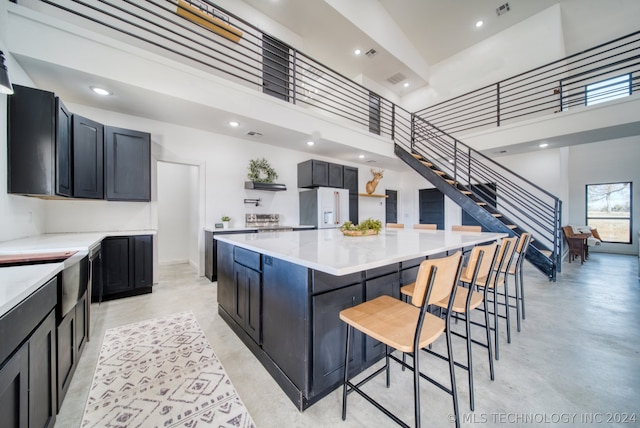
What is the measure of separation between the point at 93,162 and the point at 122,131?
1.88 ft

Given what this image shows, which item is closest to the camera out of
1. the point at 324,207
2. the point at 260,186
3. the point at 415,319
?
the point at 415,319

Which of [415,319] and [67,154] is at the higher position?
[67,154]

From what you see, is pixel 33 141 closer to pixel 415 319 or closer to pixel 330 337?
pixel 330 337

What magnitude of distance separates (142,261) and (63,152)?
1.64m

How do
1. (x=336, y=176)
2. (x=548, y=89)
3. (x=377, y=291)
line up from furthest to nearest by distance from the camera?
(x=336, y=176), (x=548, y=89), (x=377, y=291)

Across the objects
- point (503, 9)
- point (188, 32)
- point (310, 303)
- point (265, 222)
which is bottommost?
point (310, 303)

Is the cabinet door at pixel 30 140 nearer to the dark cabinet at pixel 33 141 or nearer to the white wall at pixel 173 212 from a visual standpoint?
the dark cabinet at pixel 33 141

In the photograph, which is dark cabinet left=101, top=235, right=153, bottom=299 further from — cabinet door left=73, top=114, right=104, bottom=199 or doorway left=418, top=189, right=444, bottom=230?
doorway left=418, top=189, right=444, bottom=230

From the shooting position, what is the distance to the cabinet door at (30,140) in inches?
82.7

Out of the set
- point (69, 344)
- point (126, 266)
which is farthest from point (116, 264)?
point (69, 344)

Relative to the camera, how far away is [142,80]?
2.74 metres

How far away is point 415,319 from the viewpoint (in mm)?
1372

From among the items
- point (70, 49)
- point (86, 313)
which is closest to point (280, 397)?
point (86, 313)

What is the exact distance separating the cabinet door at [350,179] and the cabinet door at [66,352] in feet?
16.7
